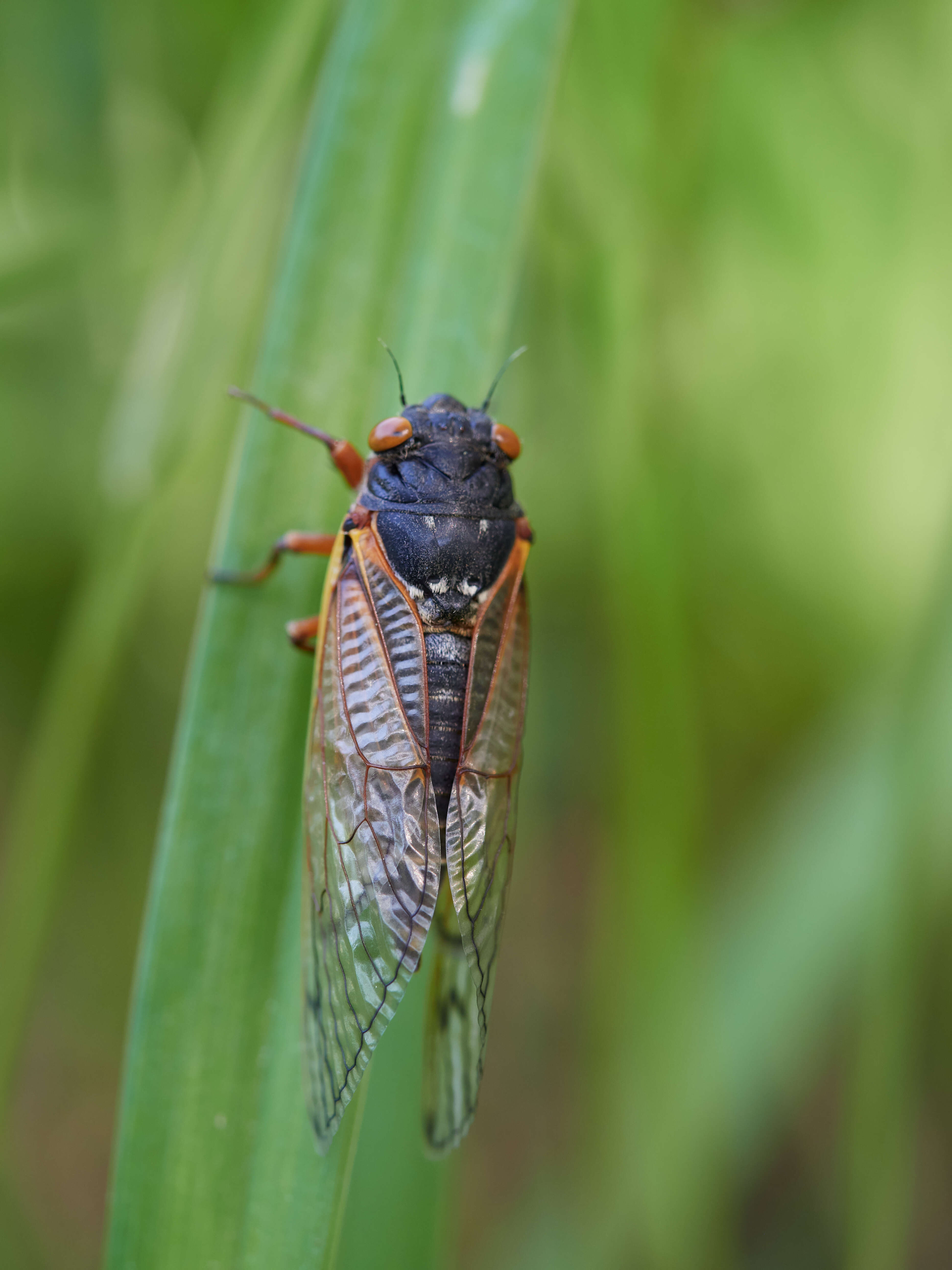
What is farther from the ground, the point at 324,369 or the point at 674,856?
the point at 324,369

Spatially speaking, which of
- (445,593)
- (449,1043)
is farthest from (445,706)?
(449,1043)

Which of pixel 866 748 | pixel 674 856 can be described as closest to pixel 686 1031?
pixel 674 856

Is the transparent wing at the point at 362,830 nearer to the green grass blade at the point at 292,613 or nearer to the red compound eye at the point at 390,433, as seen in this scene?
the green grass blade at the point at 292,613

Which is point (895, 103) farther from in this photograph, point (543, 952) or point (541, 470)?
point (543, 952)

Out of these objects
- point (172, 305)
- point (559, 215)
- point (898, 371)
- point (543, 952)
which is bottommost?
point (543, 952)

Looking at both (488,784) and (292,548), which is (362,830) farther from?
(292,548)
